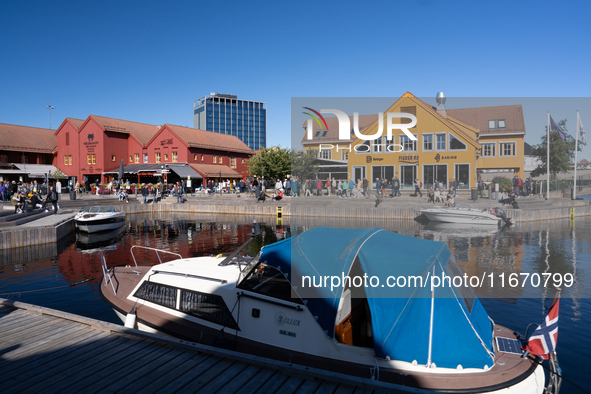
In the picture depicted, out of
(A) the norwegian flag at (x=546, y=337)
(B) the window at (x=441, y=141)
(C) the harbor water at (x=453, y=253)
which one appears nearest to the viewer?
(A) the norwegian flag at (x=546, y=337)

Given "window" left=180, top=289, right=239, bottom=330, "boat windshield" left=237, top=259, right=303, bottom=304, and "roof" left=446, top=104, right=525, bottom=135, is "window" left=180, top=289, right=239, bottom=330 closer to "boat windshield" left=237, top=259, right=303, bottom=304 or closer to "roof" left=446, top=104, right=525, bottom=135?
"boat windshield" left=237, top=259, right=303, bottom=304

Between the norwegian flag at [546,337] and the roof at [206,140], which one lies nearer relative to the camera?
the norwegian flag at [546,337]

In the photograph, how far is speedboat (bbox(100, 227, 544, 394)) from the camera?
531 cm

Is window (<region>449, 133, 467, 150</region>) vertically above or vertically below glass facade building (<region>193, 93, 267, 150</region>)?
below

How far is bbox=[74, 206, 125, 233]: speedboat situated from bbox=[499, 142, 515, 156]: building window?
35.4 meters

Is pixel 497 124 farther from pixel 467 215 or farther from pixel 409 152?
pixel 409 152

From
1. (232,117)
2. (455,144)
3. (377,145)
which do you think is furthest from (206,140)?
(232,117)

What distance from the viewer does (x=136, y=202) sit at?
42.5m

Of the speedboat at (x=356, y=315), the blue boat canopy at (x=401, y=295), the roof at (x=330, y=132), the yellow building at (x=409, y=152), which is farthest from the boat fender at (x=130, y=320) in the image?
the roof at (x=330, y=132)

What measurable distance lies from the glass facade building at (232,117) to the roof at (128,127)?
10941 cm

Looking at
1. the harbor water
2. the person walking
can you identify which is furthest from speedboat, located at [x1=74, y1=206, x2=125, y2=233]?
the person walking

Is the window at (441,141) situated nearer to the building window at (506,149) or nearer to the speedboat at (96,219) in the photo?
the building window at (506,149)

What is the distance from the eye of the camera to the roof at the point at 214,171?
175 ft

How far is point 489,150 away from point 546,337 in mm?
36019
